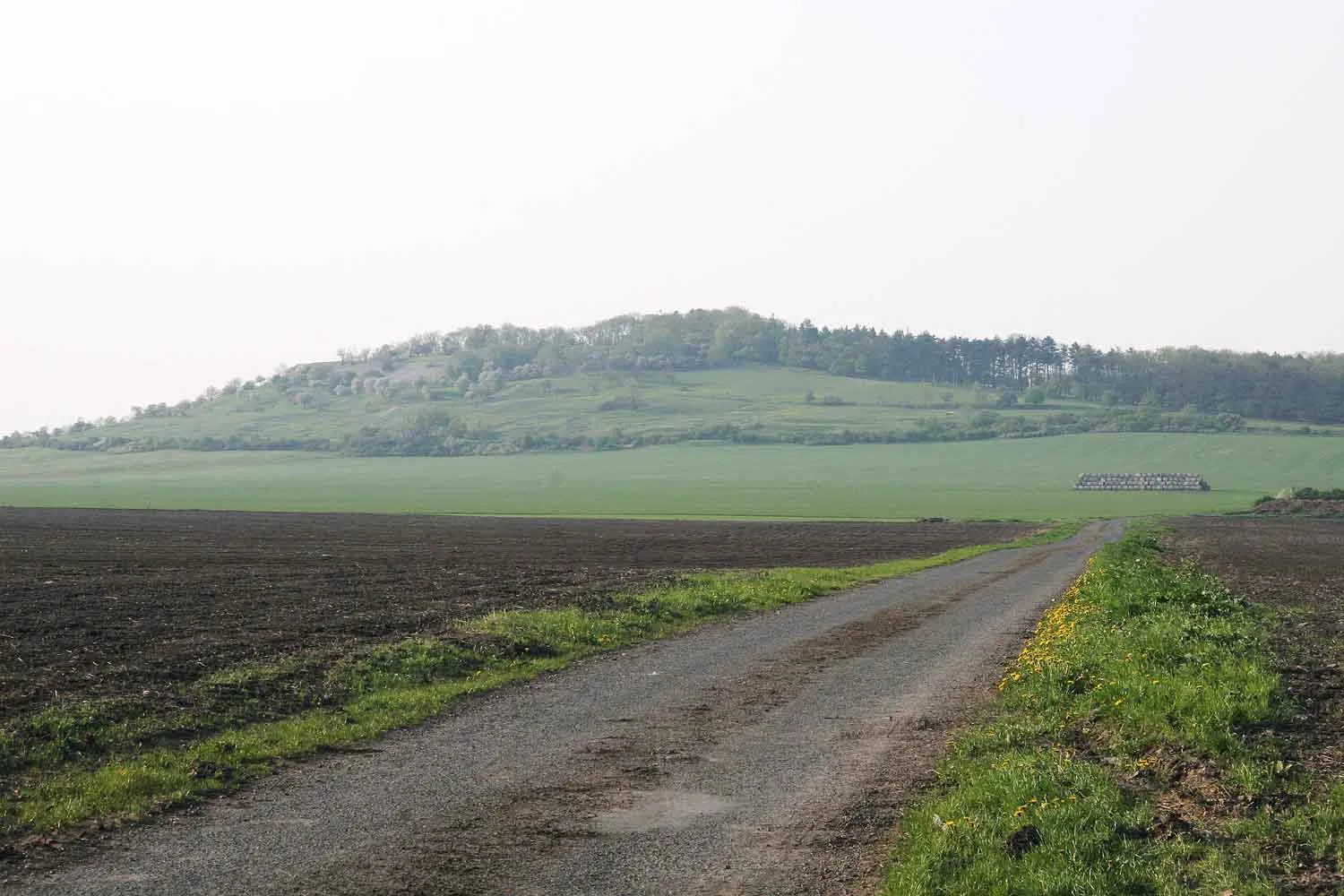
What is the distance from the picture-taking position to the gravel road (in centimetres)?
1008

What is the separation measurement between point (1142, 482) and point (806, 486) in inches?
1777

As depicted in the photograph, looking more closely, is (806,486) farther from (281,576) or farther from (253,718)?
(253,718)

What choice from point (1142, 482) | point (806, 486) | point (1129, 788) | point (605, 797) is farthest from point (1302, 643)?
point (1142, 482)

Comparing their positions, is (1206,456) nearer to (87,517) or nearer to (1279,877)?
(87,517)

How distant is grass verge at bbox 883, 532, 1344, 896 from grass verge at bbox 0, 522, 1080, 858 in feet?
25.1

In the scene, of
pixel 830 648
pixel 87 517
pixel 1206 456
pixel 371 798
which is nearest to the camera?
pixel 371 798

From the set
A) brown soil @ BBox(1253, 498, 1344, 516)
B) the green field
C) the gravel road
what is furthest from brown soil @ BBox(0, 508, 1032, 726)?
brown soil @ BBox(1253, 498, 1344, 516)

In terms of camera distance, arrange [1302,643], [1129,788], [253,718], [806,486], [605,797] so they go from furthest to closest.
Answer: [806,486], [1302,643], [253,718], [605,797], [1129,788]

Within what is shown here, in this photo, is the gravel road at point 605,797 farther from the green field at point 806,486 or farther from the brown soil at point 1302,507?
the brown soil at point 1302,507

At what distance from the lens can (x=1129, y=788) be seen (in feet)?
40.4

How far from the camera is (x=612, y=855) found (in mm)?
10648

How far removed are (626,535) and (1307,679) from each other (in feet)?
193

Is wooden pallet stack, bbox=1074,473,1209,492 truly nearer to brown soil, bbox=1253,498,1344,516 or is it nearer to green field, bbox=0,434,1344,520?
green field, bbox=0,434,1344,520

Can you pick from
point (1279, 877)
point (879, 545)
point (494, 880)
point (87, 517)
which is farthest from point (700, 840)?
point (87, 517)
